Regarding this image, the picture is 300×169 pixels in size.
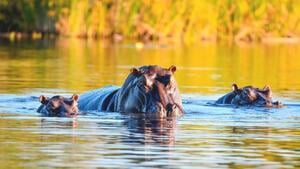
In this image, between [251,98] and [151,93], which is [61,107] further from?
[251,98]

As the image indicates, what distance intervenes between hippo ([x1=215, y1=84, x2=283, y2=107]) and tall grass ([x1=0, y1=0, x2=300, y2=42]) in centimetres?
3757

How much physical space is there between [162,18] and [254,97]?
129ft

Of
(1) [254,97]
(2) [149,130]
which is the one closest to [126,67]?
(1) [254,97]

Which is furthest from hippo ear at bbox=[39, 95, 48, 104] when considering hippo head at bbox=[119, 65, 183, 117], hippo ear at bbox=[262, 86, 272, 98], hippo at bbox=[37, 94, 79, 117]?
hippo ear at bbox=[262, 86, 272, 98]

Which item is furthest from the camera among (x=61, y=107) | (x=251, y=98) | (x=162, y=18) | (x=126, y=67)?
(x=162, y=18)

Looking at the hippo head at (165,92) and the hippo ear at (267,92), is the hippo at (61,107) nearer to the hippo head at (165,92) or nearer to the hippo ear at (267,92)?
the hippo head at (165,92)

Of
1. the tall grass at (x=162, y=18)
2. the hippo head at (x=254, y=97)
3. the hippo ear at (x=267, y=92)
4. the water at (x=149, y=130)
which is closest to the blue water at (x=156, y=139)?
the water at (x=149, y=130)

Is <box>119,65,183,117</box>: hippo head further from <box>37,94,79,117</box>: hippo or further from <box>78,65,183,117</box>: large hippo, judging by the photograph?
<box>37,94,79,117</box>: hippo

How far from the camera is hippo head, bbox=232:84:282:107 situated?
19.7 m

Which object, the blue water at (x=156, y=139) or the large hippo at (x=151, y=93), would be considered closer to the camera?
the blue water at (x=156, y=139)

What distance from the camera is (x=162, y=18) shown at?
2328 inches

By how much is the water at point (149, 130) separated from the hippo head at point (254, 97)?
302 millimetres

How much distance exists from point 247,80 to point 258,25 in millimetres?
34649

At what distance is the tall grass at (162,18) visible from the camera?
58812 millimetres
